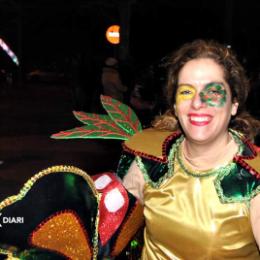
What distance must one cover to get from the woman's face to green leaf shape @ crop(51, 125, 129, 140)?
0.38 m

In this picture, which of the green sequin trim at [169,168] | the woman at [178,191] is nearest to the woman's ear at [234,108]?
the woman at [178,191]

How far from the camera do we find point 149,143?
2.11 meters

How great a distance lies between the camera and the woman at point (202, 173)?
1.84 m

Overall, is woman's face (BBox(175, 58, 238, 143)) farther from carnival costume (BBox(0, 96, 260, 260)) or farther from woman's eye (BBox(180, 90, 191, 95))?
carnival costume (BBox(0, 96, 260, 260))

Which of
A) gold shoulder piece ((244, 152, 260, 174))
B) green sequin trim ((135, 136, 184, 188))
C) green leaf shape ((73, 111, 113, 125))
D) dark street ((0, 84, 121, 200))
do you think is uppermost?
green leaf shape ((73, 111, 113, 125))

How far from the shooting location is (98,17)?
32.9m

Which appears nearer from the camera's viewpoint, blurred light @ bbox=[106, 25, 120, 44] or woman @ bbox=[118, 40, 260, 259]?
woman @ bbox=[118, 40, 260, 259]

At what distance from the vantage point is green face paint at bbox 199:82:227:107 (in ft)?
6.17

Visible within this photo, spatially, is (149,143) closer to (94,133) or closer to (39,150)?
(94,133)

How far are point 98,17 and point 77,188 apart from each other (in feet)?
105

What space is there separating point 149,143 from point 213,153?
0.29 meters

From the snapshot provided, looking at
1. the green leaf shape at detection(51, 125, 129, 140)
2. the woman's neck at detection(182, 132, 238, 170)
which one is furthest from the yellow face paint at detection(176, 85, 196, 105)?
the green leaf shape at detection(51, 125, 129, 140)

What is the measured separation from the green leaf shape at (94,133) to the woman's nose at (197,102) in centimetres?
44

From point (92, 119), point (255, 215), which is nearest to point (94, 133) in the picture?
point (92, 119)
